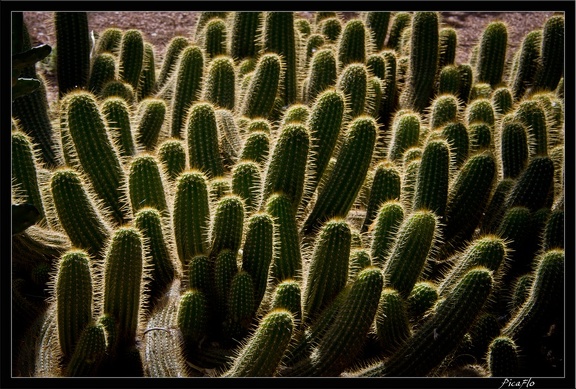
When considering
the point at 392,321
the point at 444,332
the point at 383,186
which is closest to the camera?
the point at 444,332

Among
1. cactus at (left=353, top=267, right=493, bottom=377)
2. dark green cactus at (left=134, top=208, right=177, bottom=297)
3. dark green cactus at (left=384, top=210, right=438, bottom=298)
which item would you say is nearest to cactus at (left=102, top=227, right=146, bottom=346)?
dark green cactus at (left=134, top=208, right=177, bottom=297)

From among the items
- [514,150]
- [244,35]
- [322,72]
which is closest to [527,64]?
[514,150]

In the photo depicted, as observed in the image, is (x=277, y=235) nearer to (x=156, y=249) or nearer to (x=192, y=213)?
Result: (x=192, y=213)

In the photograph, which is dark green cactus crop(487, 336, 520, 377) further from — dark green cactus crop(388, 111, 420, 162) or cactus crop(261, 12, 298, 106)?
cactus crop(261, 12, 298, 106)

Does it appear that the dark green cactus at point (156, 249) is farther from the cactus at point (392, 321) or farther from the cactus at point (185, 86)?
the cactus at point (185, 86)

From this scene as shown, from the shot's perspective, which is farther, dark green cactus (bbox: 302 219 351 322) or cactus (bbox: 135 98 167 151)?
cactus (bbox: 135 98 167 151)
